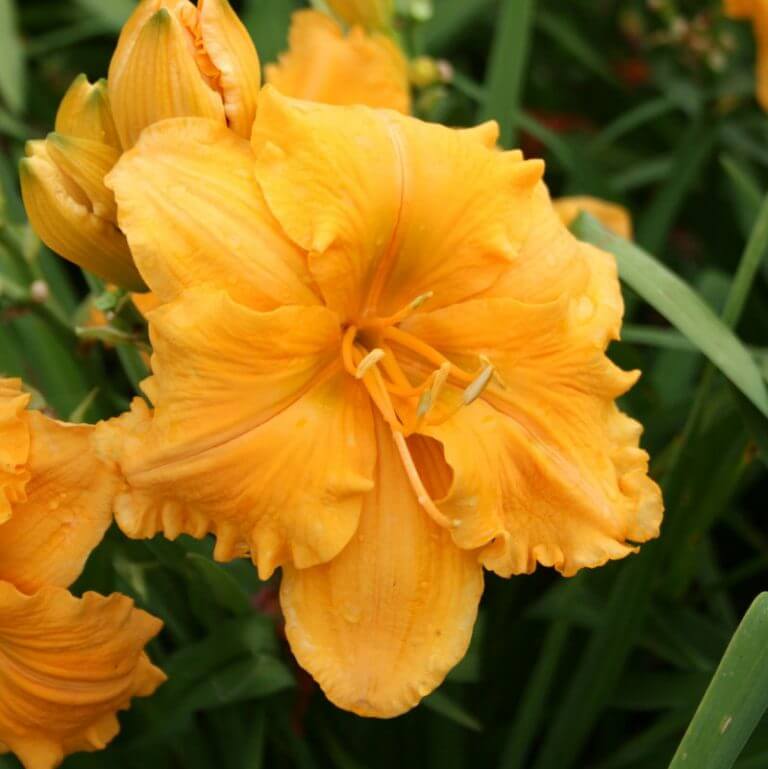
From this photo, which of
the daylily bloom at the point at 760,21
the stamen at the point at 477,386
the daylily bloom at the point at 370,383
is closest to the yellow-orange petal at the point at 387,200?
the daylily bloom at the point at 370,383

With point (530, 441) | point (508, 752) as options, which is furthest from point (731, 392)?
point (508, 752)

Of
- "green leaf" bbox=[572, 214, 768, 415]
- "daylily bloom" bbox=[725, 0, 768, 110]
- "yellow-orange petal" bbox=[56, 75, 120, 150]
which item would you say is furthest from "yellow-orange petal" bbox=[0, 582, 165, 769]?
"daylily bloom" bbox=[725, 0, 768, 110]

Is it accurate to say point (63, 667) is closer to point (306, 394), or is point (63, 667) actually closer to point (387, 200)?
point (306, 394)

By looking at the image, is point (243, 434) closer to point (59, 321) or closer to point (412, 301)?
point (412, 301)

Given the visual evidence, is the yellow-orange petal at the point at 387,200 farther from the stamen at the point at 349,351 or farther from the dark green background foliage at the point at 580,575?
the dark green background foliage at the point at 580,575

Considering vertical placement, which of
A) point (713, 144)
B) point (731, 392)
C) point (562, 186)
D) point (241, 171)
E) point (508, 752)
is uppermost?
point (241, 171)

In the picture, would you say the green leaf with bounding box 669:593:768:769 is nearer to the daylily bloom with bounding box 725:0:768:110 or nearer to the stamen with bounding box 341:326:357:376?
the stamen with bounding box 341:326:357:376
